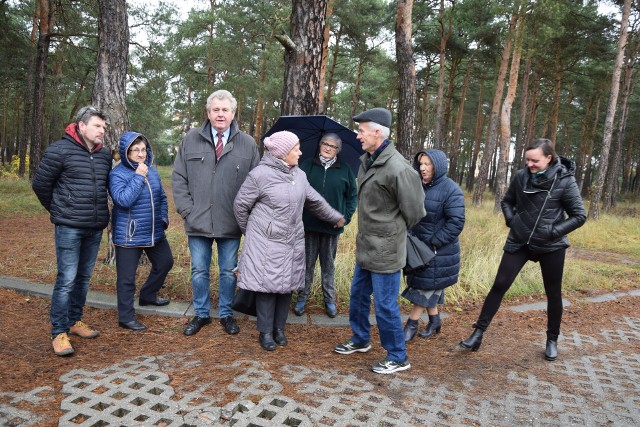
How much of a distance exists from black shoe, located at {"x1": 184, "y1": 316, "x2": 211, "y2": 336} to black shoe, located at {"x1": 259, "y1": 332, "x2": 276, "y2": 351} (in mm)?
671

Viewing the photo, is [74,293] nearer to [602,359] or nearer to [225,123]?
[225,123]

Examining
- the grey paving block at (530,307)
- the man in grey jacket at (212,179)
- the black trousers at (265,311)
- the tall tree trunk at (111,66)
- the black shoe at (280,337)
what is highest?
the tall tree trunk at (111,66)

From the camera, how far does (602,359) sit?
4160 mm

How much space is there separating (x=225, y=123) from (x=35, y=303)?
9.43ft

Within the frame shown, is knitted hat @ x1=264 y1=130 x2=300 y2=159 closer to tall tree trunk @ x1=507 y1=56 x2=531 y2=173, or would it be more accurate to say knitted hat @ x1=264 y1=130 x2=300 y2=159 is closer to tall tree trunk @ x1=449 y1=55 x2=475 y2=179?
tall tree trunk @ x1=507 y1=56 x2=531 y2=173

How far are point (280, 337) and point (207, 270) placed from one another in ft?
3.16

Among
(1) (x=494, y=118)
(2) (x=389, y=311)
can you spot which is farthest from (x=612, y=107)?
(2) (x=389, y=311)

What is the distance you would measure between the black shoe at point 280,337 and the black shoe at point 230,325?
0.39 meters

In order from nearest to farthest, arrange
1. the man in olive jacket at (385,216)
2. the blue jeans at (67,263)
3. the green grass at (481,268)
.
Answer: the man in olive jacket at (385,216) < the blue jeans at (67,263) < the green grass at (481,268)

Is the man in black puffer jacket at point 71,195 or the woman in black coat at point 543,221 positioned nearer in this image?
the man in black puffer jacket at point 71,195

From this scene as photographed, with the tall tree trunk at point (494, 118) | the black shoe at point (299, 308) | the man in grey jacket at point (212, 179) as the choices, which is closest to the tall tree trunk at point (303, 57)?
the man in grey jacket at point (212, 179)

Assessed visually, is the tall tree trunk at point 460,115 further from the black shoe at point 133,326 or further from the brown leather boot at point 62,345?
the brown leather boot at point 62,345

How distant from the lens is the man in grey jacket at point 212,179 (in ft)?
13.4

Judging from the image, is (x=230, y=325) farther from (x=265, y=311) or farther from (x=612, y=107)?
(x=612, y=107)
